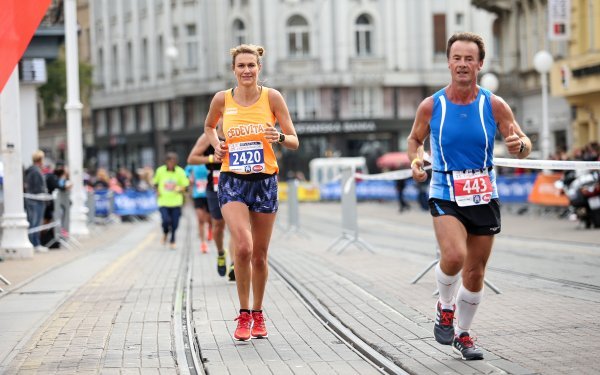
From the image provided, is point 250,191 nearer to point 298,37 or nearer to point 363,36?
point 298,37

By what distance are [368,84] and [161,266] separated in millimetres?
50331

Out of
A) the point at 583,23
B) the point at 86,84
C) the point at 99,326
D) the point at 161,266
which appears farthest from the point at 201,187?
the point at 86,84

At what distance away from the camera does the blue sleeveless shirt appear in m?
7.50

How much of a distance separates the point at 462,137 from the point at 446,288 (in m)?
0.97

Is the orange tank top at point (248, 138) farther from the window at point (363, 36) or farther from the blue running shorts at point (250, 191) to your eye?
the window at point (363, 36)

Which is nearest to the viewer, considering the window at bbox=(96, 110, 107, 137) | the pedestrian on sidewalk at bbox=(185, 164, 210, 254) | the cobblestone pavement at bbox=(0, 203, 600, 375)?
the cobblestone pavement at bbox=(0, 203, 600, 375)

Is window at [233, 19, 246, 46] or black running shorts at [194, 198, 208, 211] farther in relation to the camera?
window at [233, 19, 246, 46]

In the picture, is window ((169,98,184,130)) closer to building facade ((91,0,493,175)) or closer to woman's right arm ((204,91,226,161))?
building facade ((91,0,493,175))

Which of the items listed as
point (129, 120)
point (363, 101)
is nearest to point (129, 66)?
point (129, 120)

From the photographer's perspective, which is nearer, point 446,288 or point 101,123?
point 446,288

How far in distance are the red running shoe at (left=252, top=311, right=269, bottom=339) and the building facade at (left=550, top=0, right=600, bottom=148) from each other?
29.1 meters

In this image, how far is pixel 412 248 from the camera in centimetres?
2020

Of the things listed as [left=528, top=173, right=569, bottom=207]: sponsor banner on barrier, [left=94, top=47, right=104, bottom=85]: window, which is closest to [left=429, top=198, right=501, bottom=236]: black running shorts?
[left=528, top=173, right=569, bottom=207]: sponsor banner on barrier

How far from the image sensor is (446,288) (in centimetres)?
762
